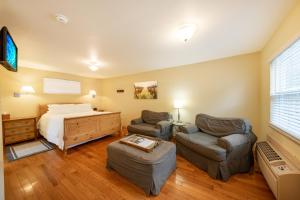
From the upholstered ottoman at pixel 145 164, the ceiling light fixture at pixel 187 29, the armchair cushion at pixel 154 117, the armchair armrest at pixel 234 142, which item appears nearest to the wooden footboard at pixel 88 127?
the armchair cushion at pixel 154 117

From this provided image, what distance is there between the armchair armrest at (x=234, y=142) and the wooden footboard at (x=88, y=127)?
10.1ft

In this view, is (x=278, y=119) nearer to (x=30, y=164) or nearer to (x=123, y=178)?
(x=123, y=178)

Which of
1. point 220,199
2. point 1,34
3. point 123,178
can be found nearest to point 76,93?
point 1,34

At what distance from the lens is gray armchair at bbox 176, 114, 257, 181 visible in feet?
6.16

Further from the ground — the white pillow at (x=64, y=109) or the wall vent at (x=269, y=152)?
the white pillow at (x=64, y=109)

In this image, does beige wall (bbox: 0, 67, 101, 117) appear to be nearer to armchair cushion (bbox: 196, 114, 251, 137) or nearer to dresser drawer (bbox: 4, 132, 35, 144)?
dresser drawer (bbox: 4, 132, 35, 144)

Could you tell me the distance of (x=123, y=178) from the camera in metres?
1.96

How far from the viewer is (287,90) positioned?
166 cm

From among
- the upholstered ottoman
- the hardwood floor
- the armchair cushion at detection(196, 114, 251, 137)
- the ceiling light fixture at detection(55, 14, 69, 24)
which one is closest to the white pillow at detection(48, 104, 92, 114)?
the hardwood floor

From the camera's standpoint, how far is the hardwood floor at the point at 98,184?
161 cm

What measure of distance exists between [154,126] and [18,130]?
3791 mm

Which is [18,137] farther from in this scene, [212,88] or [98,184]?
[212,88]

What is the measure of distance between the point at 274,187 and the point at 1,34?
3485 millimetres

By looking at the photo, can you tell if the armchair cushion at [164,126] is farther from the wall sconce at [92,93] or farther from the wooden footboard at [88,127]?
the wall sconce at [92,93]
